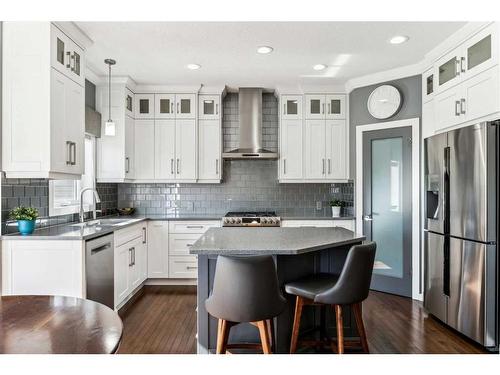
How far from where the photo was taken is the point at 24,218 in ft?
9.55

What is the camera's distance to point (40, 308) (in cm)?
134

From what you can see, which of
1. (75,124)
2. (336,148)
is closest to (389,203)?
(336,148)

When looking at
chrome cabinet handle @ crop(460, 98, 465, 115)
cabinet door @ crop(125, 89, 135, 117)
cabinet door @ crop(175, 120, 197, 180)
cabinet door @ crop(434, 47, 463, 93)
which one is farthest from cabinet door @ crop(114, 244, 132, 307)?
cabinet door @ crop(434, 47, 463, 93)

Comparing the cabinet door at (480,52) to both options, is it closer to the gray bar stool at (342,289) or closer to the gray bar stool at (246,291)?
the gray bar stool at (342,289)

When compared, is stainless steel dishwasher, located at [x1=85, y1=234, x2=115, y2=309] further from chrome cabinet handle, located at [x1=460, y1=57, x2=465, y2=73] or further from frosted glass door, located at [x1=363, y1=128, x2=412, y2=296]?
chrome cabinet handle, located at [x1=460, y1=57, x2=465, y2=73]

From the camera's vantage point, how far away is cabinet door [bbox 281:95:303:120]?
5074 millimetres

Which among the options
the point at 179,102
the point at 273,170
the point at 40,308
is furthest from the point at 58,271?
the point at 273,170

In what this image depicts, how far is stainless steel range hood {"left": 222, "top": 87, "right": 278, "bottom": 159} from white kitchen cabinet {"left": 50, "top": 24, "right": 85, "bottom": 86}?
2324 mm

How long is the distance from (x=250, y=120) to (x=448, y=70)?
2534 millimetres

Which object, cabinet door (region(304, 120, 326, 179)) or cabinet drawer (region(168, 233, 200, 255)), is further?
cabinet door (region(304, 120, 326, 179))

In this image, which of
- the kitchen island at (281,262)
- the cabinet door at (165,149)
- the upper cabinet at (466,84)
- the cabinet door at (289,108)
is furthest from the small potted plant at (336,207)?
the cabinet door at (165,149)

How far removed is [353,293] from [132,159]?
3.62 m

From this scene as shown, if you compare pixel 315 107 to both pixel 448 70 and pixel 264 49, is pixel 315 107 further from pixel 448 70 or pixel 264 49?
pixel 448 70

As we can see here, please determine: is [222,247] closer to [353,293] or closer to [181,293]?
[353,293]
